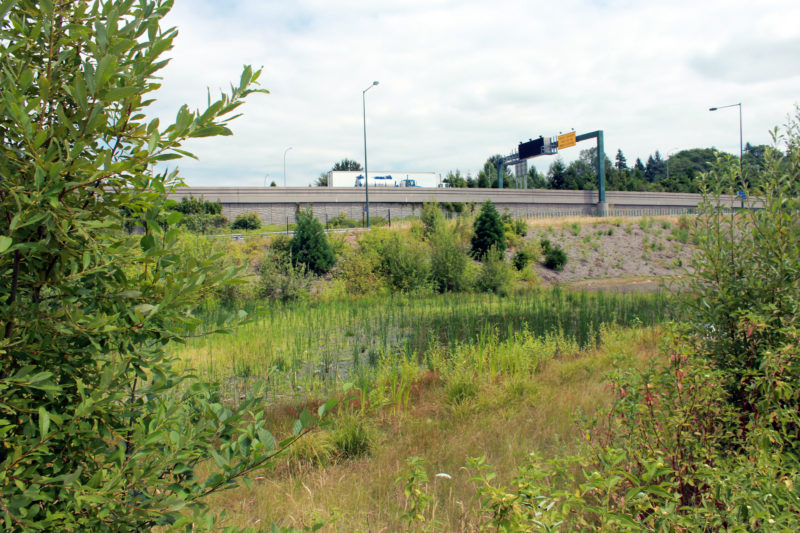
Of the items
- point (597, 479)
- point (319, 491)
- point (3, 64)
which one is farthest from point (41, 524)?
point (319, 491)

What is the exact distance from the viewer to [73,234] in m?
1.35

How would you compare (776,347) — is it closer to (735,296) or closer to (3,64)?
(735,296)

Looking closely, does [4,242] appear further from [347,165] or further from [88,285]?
[347,165]

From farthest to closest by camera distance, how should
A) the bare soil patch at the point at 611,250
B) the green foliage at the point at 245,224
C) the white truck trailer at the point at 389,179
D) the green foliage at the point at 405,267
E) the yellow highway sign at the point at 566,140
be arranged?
1. the white truck trailer at the point at 389,179
2. the yellow highway sign at the point at 566,140
3. the green foliage at the point at 245,224
4. the bare soil patch at the point at 611,250
5. the green foliage at the point at 405,267

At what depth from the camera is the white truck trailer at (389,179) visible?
5575 cm

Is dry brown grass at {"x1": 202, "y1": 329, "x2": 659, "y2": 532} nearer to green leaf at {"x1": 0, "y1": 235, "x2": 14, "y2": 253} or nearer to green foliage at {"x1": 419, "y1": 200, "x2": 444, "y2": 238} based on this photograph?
green leaf at {"x1": 0, "y1": 235, "x2": 14, "y2": 253}

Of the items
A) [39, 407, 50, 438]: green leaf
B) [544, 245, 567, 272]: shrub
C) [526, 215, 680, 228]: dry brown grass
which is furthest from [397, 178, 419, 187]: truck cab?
[39, 407, 50, 438]: green leaf

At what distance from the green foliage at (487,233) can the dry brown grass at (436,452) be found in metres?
17.5

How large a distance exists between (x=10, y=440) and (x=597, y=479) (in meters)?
2.02

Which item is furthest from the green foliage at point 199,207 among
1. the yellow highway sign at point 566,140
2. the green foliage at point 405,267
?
the yellow highway sign at point 566,140

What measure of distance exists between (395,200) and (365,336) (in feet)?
116

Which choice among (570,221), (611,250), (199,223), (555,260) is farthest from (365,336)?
(570,221)

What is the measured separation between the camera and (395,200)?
4478 centimetres

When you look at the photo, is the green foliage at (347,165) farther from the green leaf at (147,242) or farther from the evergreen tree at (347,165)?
the green leaf at (147,242)
